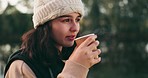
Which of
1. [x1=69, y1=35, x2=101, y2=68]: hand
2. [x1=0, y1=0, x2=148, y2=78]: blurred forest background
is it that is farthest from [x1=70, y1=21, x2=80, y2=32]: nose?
[x1=0, y1=0, x2=148, y2=78]: blurred forest background

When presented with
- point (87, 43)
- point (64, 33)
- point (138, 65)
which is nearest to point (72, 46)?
point (64, 33)

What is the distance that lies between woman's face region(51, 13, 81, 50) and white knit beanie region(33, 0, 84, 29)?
28mm

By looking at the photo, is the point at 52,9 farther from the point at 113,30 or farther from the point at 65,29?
the point at 113,30

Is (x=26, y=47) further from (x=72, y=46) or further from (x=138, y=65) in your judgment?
(x=138, y=65)

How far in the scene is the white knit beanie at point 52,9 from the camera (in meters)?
1.92

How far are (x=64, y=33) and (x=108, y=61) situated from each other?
40.2 ft

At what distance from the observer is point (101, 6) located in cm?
1425

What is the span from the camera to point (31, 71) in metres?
1.81

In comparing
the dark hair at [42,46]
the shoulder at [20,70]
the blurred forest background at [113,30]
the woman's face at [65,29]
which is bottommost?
the blurred forest background at [113,30]

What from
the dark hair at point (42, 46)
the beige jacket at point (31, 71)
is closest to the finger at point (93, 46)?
the beige jacket at point (31, 71)

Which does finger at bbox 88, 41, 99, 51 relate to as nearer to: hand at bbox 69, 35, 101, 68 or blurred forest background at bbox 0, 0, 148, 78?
hand at bbox 69, 35, 101, 68

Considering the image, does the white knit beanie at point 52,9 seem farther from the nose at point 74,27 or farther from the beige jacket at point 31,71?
the beige jacket at point 31,71

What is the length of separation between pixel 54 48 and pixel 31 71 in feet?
0.51

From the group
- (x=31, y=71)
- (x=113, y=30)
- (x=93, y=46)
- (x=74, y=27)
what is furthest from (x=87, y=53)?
(x=113, y=30)
